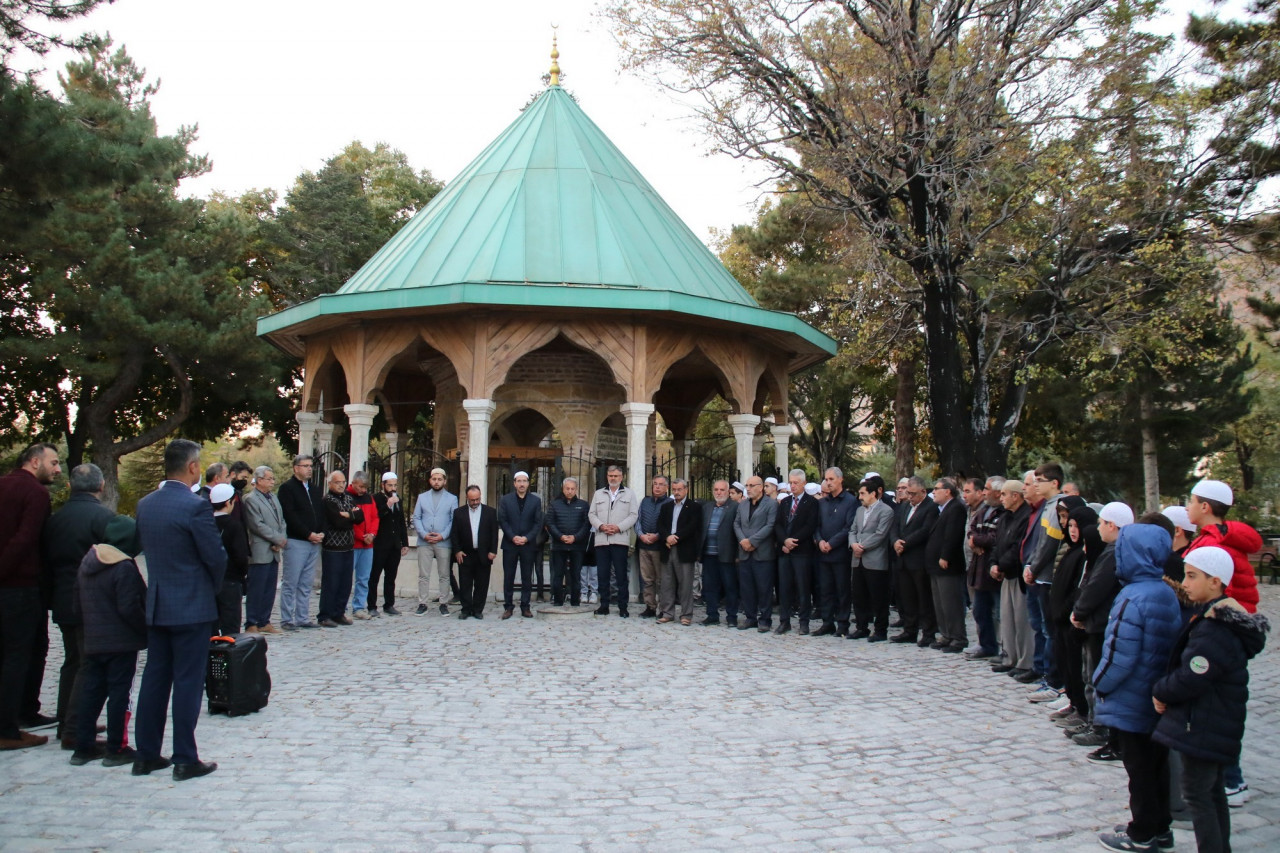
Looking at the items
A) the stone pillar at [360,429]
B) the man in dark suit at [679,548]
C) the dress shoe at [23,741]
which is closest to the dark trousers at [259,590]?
the dress shoe at [23,741]

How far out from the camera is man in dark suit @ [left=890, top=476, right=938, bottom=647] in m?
9.15

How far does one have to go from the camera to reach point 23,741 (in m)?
5.34

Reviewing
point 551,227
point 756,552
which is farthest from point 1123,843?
point 551,227

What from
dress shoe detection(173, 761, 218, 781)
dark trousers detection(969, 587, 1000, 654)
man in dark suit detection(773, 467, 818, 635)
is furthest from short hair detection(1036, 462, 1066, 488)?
dress shoe detection(173, 761, 218, 781)

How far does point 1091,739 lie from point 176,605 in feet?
16.4

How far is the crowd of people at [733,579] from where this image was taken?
162 inches

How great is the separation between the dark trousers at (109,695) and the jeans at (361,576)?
5529mm

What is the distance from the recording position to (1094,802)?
4594mm

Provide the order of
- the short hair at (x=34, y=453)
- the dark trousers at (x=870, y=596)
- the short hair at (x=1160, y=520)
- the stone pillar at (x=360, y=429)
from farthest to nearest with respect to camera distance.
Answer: the stone pillar at (x=360, y=429), the dark trousers at (x=870, y=596), the short hair at (x=34, y=453), the short hair at (x=1160, y=520)

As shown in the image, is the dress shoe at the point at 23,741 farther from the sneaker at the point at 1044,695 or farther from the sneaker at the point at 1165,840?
the sneaker at the point at 1044,695

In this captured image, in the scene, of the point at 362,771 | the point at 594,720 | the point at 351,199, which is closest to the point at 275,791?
the point at 362,771

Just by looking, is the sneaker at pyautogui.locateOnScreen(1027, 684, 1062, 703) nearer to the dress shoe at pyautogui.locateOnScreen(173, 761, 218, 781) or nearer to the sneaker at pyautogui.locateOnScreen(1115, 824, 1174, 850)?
the sneaker at pyautogui.locateOnScreen(1115, 824, 1174, 850)

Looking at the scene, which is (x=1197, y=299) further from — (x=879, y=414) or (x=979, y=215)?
(x=879, y=414)

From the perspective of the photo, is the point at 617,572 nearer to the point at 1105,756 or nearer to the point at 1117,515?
the point at 1105,756
